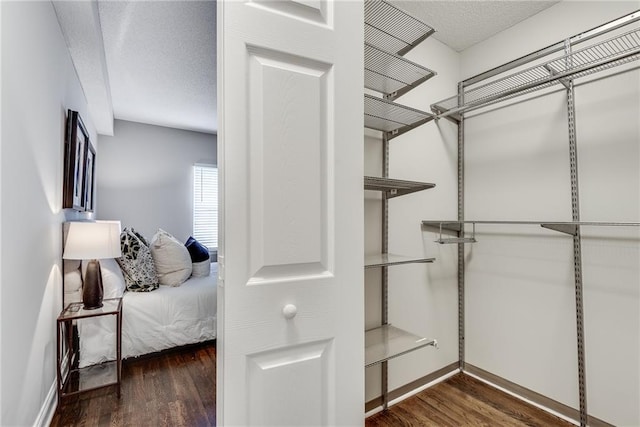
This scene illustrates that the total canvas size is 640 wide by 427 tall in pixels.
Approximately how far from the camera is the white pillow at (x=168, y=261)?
113 inches

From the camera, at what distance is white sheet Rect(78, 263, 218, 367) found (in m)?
2.29

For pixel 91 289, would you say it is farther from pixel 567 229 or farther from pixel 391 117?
pixel 567 229

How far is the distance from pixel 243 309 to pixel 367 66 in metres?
1.23

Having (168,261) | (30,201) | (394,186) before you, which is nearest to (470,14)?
(394,186)

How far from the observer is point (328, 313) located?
1.05 meters

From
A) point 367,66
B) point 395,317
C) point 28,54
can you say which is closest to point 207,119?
point 28,54

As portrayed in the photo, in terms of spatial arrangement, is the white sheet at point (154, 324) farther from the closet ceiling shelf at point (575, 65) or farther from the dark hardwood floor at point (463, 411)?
the closet ceiling shelf at point (575, 65)

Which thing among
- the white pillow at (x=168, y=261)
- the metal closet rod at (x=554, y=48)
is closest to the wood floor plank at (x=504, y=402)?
the metal closet rod at (x=554, y=48)

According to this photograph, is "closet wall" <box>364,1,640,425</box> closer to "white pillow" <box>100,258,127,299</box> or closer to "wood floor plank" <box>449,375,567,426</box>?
"wood floor plank" <box>449,375,567,426</box>

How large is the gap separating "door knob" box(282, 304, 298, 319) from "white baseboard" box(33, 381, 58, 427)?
5.10 feet

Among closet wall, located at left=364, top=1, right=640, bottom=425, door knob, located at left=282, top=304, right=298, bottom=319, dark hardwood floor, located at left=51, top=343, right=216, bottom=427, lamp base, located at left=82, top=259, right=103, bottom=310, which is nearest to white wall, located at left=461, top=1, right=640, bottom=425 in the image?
closet wall, located at left=364, top=1, right=640, bottom=425

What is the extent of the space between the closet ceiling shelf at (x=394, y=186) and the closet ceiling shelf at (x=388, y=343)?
757mm

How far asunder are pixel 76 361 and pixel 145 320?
1.66ft

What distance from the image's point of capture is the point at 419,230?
6.73ft
